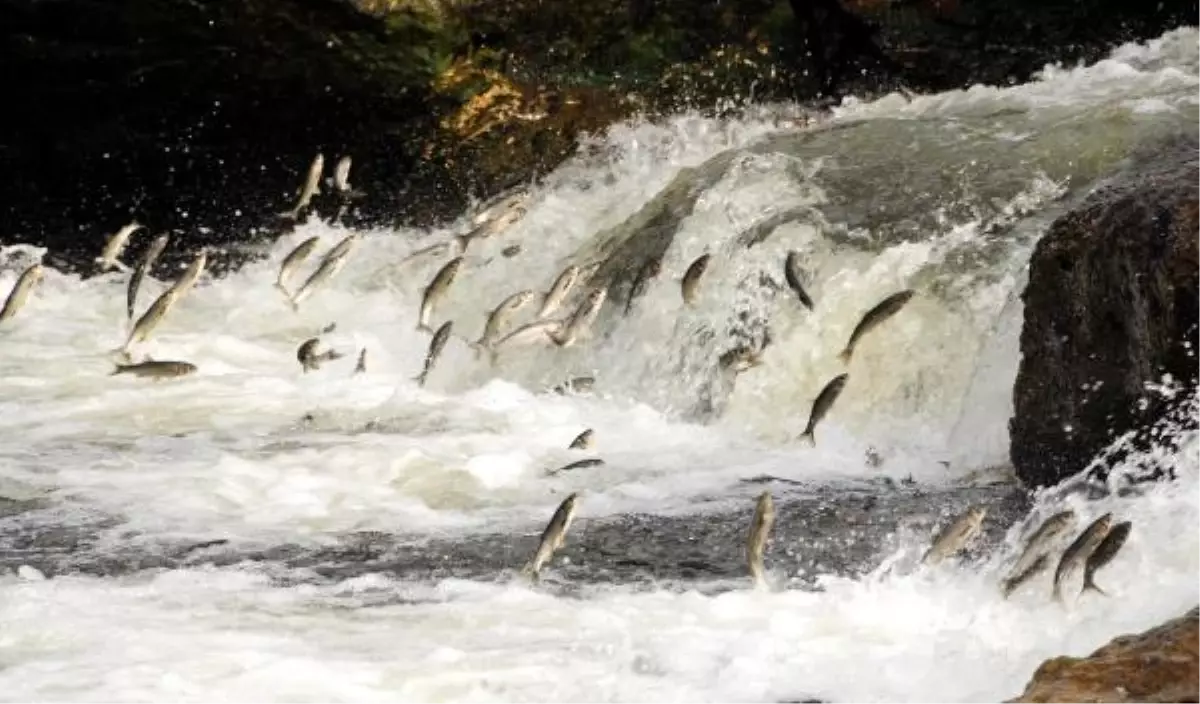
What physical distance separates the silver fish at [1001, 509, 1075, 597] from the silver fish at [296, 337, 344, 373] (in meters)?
4.78

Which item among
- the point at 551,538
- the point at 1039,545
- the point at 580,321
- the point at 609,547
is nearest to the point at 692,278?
the point at 580,321

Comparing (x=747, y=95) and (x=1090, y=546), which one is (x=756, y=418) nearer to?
(x=1090, y=546)

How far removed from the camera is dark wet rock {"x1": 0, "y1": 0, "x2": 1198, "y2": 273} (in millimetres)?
12492

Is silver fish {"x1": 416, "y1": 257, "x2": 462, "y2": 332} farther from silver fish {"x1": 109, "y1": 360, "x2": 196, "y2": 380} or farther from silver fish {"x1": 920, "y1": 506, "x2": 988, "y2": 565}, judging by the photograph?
silver fish {"x1": 920, "y1": 506, "x2": 988, "y2": 565}

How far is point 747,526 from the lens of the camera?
247 inches

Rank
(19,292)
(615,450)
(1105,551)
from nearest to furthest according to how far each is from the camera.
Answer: (1105,551) < (615,450) < (19,292)

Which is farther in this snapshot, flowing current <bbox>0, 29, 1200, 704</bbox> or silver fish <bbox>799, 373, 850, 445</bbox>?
silver fish <bbox>799, 373, 850, 445</bbox>

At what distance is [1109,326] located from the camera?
614 centimetres

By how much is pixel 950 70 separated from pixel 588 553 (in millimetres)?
7993

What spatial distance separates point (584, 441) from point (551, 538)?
7.01 feet

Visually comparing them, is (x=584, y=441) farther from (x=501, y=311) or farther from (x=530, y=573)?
(x=530, y=573)

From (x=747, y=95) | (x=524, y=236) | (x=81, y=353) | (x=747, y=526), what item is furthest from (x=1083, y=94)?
(x=81, y=353)

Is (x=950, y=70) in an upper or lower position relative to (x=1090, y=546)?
upper

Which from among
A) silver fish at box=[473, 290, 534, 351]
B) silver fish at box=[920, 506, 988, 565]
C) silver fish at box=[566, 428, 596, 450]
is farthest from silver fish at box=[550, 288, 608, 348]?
silver fish at box=[920, 506, 988, 565]
